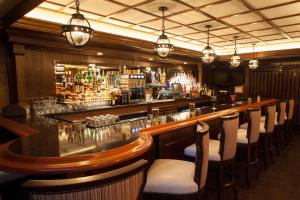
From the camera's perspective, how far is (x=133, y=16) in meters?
4.17

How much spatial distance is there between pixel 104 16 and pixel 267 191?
416cm

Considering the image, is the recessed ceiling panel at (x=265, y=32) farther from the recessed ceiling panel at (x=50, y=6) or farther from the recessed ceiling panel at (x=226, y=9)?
the recessed ceiling panel at (x=50, y=6)

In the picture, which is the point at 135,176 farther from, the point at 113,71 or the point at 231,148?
the point at 113,71

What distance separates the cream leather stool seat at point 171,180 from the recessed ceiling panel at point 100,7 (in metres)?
2.80

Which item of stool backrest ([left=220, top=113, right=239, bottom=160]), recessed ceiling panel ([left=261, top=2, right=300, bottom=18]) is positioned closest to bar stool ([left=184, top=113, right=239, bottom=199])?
stool backrest ([left=220, top=113, right=239, bottom=160])

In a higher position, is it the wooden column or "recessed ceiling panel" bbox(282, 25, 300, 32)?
"recessed ceiling panel" bbox(282, 25, 300, 32)

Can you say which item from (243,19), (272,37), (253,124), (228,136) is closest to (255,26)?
(243,19)

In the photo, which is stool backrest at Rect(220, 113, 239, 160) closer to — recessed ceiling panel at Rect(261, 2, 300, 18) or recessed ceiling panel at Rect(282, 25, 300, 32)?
recessed ceiling panel at Rect(261, 2, 300, 18)

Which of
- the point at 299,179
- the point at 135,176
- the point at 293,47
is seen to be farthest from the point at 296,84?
the point at 135,176

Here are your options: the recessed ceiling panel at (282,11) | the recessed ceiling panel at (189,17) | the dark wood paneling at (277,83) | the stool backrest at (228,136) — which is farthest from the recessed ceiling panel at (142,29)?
the dark wood paneling at (277,83)

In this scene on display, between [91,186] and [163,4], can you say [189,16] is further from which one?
[91,186]

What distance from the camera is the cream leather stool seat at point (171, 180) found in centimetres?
179

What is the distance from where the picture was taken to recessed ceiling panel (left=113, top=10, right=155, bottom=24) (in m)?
3.99

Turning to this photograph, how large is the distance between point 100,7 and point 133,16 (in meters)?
0.72
